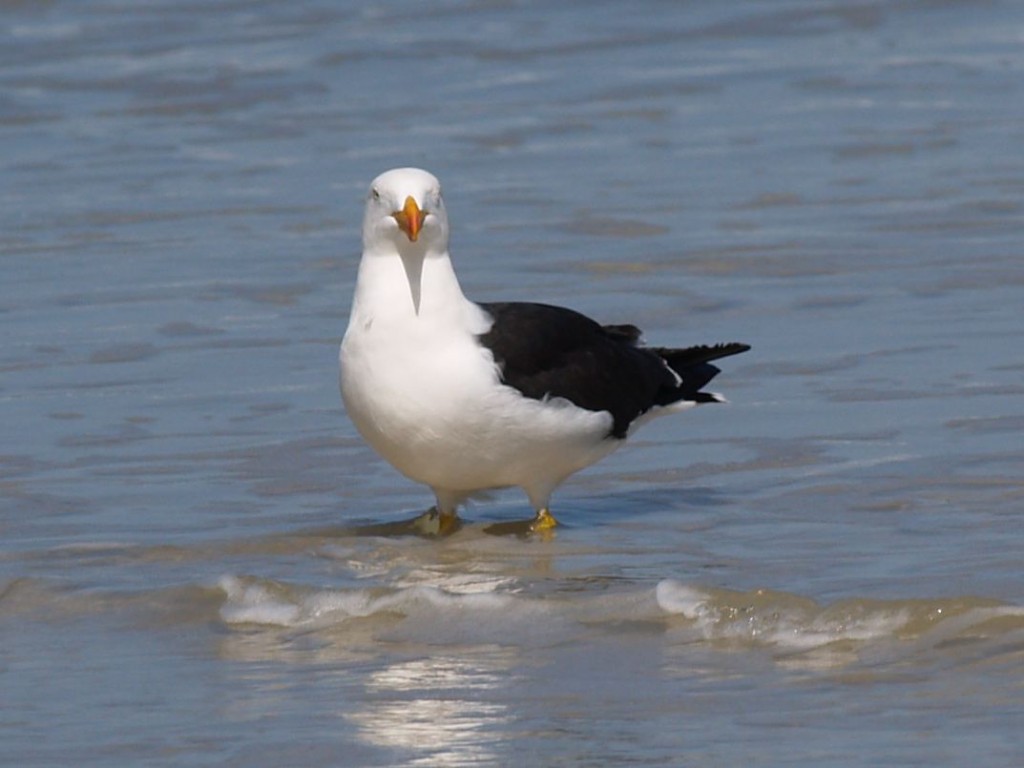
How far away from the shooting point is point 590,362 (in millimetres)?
7973

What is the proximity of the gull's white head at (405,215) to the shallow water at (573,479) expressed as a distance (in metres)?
0.97

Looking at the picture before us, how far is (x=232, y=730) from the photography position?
572 centimetres

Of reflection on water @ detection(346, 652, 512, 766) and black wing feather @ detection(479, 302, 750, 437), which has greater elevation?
black wing feather @ detection(479, 302, 750, 437)

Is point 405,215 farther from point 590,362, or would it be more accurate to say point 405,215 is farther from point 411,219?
point 590,362

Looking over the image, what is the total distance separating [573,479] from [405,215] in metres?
1.66

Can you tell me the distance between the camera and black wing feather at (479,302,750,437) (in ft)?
24.8

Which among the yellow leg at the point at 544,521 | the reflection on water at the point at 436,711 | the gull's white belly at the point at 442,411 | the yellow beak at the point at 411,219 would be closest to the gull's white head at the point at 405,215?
the yellow beak at the point at 411,219

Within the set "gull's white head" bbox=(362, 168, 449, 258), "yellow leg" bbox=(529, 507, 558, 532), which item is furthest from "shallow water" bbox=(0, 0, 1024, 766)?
"gull's white head" bbox=(362, 168, 449, 258)

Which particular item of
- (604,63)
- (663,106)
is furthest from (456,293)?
(604,63)

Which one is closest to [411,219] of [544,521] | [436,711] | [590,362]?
[590,362]

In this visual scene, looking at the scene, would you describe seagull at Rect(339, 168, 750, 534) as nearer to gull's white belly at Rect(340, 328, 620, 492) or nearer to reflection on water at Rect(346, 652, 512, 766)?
gull's white belly at Rect(340, 328, 620, 492)

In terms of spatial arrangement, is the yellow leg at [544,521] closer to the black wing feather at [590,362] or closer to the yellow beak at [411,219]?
the black wing feather at [590,362]

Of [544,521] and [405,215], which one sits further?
[544,521]

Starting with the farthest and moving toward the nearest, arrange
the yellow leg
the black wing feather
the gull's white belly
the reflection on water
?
the yellow leg
the black wing feather
the gull's white belly
the reflection on water
